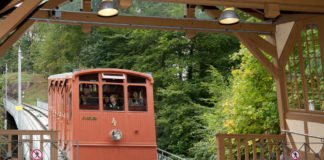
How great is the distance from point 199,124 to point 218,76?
7.47ft

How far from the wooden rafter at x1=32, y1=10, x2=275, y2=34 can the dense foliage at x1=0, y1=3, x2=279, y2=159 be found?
63 centimetres

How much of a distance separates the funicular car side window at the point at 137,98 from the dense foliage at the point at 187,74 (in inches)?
88.8

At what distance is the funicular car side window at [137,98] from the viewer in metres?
11.4

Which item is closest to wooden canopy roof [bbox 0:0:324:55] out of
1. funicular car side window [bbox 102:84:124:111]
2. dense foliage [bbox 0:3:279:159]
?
dense foliage [bbox 0:3:279:159]

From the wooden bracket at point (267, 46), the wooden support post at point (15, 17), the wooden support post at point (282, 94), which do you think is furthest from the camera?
the wooden bracket at point (267, 46)

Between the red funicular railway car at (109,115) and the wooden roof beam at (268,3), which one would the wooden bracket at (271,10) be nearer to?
the wooden roof beam at (268,3)

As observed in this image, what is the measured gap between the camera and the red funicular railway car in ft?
35.2

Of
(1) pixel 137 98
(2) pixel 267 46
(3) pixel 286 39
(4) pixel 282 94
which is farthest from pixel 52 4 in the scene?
(4) pixel 282 94

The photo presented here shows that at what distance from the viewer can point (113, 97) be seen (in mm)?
11391

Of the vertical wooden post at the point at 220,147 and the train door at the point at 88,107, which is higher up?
the train door at the point at 88,107

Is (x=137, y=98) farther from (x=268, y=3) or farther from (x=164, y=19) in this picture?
(x=268, y=3)

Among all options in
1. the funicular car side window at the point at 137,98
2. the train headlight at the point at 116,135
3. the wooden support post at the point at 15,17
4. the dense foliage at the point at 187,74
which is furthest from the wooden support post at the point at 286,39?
the wooden support post at the point at 15,17

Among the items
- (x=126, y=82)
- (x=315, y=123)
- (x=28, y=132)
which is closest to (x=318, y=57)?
(x=315, y=123)

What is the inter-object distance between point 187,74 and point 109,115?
11.6m
